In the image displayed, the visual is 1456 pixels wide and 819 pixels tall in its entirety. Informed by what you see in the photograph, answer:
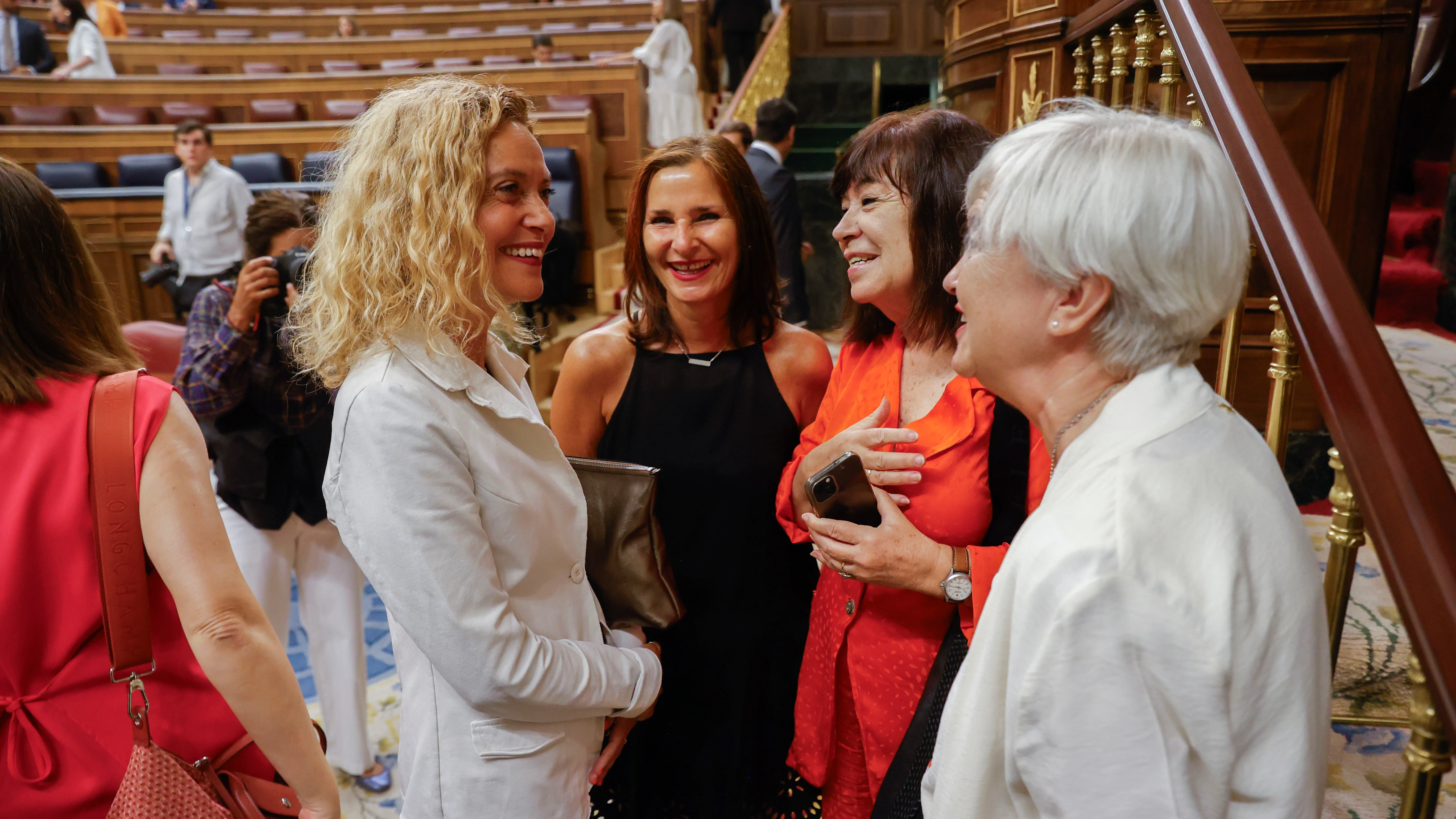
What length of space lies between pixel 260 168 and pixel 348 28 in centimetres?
414

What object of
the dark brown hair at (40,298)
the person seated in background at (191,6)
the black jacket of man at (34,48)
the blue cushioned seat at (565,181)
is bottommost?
the dark brown hair at (40,298)

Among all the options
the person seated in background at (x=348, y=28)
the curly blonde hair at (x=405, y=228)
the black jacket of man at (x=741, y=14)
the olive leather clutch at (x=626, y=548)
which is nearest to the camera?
the curly blonde hair at (x=405, y=228)

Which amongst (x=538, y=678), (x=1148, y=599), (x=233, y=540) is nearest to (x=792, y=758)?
(x=538, y=678)

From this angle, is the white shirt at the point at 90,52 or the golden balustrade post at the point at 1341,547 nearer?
the golden balustrade post at the point at 1341,547

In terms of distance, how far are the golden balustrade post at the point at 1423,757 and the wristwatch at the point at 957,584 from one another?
1.61 ft

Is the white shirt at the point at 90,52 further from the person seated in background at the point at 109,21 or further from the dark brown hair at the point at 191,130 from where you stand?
the dark brown hair at the point at 191,130

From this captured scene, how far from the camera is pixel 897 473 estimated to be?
1307 mm

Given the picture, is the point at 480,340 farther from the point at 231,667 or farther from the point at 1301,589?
the point at 1301,589

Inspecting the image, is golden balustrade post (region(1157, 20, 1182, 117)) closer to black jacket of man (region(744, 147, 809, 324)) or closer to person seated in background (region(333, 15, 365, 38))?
black jacket of man (region(744, 147, 809, 324))

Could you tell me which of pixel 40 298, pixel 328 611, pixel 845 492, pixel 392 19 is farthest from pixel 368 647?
pixel 392 19

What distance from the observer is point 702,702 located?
1.69 m

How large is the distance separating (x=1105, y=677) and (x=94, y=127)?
889 centimetres

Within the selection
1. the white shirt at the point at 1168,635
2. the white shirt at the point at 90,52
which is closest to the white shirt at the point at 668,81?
the white shirt at the point at 90,52

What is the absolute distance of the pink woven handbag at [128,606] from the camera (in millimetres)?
1052
